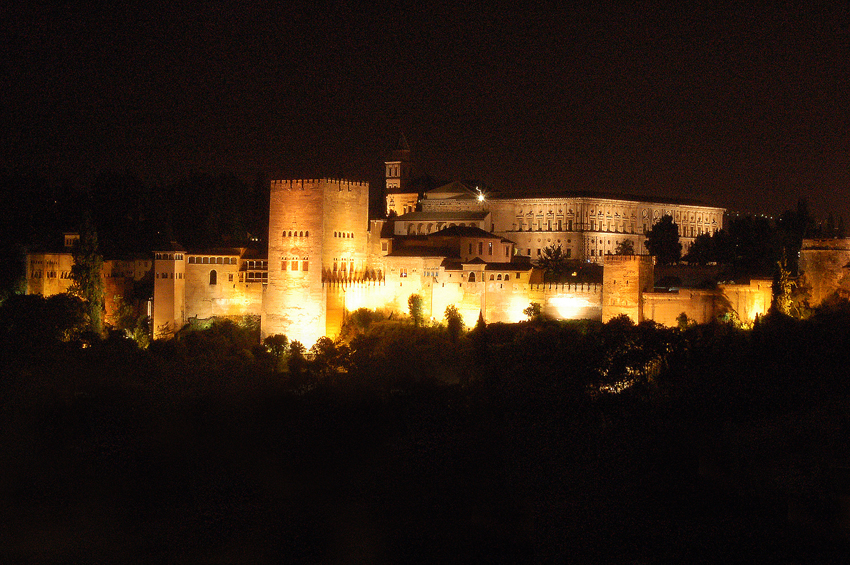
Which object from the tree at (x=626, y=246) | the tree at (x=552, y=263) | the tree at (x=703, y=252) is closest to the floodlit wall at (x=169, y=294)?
the tree at (x=552, y=263)

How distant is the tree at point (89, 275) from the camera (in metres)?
41.1

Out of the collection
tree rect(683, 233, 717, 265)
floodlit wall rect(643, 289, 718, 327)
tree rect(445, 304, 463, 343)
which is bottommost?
tree rect(445, 304, 463, 343)

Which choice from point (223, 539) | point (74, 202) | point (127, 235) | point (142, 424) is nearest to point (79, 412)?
point (142, 424)

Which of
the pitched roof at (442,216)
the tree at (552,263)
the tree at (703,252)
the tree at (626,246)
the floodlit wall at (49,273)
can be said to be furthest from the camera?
the tree at (626,246)

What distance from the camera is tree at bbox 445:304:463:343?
35312 mm

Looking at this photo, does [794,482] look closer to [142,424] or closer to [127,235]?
[142,424]

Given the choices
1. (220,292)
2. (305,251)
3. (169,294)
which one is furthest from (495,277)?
(169,294)

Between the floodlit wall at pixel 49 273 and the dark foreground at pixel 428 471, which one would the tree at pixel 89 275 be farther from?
the dark foreground at pixel 428 471

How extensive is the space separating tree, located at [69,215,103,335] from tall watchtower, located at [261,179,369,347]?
26.3 ft

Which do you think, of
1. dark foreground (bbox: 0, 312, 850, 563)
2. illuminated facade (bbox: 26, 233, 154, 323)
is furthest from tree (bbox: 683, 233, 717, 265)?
illuminated facade (bbox: 26, 233, 154, 323)

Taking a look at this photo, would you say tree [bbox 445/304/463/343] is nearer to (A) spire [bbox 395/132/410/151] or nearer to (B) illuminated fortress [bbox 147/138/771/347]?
(B) illuminated fortress [bbox 147/138/771/347]

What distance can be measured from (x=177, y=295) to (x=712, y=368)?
19286 mm

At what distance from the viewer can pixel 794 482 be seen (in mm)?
19375

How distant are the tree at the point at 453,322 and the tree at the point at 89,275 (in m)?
13.1
